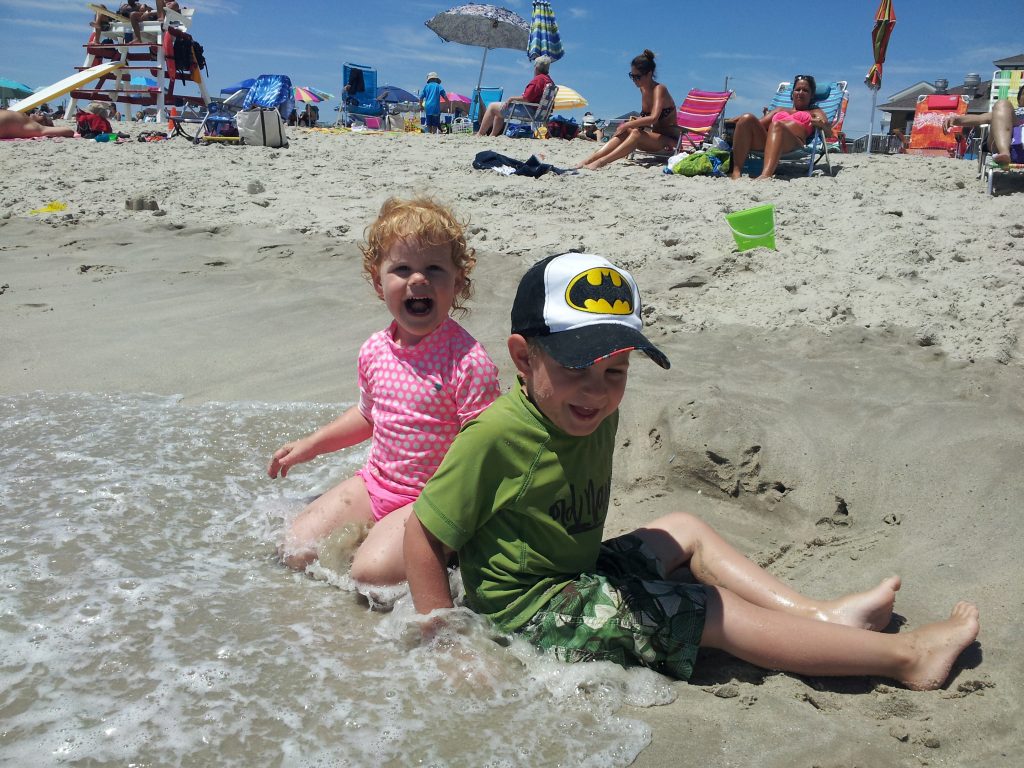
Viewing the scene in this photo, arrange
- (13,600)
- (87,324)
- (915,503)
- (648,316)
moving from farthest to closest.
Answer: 1. (87,324)
2. (648,316)
3. (915,503)
4. (13,600)

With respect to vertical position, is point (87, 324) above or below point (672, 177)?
below

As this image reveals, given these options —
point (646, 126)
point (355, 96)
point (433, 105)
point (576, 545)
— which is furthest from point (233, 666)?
point (355, 96)

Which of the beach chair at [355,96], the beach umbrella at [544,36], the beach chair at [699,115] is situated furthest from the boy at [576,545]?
the beach chair at [355,96]

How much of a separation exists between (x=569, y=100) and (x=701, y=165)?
18765 millimetres

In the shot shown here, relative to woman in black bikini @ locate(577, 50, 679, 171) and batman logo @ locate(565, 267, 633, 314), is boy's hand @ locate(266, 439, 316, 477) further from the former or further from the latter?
woman in black bikini @ locate(577, 50, 679, 171)

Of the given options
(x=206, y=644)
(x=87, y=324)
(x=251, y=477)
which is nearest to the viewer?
(x=206, y=644)

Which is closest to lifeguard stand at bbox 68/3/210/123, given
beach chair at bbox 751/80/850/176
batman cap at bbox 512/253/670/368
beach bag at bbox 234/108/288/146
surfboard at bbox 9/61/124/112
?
surfboard at bbox 9/61/124/112

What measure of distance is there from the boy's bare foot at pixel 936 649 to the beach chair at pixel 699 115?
832 cm

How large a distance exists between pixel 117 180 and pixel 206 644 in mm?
7986

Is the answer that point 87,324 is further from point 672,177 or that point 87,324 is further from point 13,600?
point 672,177

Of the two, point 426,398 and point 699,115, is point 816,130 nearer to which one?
point 699,115

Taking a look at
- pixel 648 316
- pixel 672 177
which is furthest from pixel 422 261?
pixel 672 177

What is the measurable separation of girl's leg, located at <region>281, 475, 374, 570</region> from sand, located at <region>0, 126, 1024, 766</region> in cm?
94

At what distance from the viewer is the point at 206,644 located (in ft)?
6.63
